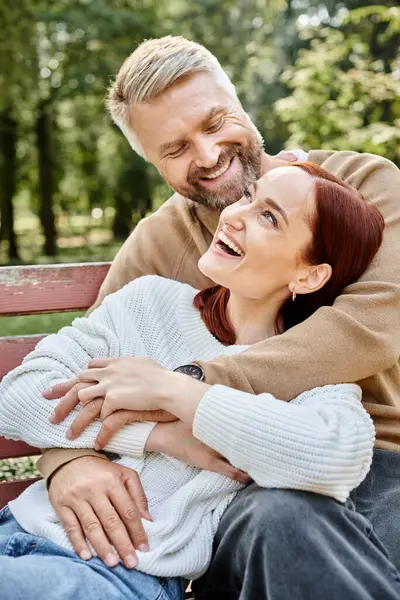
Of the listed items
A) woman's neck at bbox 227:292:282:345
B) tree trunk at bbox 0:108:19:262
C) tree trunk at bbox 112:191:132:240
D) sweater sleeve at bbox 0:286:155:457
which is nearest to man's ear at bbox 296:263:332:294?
woman's neck at bbox 227:292:282:345

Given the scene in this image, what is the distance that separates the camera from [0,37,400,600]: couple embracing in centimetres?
188

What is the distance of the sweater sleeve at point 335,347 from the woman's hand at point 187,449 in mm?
182

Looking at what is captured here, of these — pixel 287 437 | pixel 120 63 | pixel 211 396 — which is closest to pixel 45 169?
pixel 120 63

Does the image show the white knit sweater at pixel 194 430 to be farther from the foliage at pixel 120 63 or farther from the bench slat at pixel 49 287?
the foliage at pixel 120 63

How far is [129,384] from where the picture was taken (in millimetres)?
2182

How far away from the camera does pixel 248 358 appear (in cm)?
221

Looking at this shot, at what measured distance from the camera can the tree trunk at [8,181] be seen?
19.7 m

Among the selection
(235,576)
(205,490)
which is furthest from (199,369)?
(235,576)

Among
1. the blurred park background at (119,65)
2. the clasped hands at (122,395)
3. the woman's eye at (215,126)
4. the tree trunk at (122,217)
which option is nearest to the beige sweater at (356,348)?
the clasped hands at (122,395)

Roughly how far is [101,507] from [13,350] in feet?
3.02

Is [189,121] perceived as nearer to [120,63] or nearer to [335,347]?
[335,347]

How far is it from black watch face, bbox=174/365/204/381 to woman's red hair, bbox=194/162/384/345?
0.27m

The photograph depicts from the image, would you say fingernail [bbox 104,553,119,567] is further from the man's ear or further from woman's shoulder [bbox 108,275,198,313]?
the man's ear

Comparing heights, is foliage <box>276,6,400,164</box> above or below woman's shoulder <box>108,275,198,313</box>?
below
